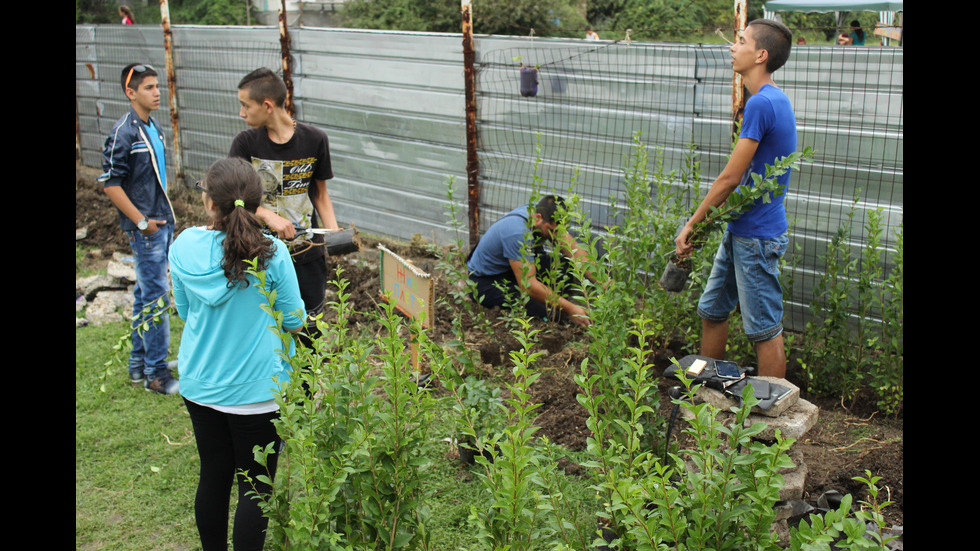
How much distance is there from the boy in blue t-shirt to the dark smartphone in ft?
2.24

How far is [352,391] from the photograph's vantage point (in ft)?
8.63

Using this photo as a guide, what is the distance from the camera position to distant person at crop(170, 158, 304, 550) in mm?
3008

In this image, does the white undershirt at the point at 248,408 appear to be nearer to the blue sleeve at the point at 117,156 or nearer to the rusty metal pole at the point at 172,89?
the blue sleeve at the point at 117,156

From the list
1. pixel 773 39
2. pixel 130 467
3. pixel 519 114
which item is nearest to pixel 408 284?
pixel 130 467

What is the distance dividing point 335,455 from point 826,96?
436cm

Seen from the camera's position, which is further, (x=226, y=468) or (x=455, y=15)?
(x=455, y=15)

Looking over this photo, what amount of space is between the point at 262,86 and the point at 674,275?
2479 mm

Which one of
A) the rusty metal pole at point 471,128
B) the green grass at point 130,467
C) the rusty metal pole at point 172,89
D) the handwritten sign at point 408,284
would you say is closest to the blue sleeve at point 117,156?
the green grass at point 130,467

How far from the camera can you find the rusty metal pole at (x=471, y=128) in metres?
6.82

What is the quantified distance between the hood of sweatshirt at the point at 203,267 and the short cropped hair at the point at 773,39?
2771 millimetres

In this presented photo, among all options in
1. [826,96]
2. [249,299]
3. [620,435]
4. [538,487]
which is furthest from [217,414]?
[826,96]

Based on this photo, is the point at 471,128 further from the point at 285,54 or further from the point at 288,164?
the point at 288,164

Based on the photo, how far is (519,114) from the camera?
7078 mm

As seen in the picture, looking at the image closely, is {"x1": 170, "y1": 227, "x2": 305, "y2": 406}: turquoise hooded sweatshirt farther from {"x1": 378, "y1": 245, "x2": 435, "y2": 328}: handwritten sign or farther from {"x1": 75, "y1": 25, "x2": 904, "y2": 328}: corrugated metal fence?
{"x1": 75, "y1": 25, "x2": 904, "y2": 328}: corrugated metal fence
